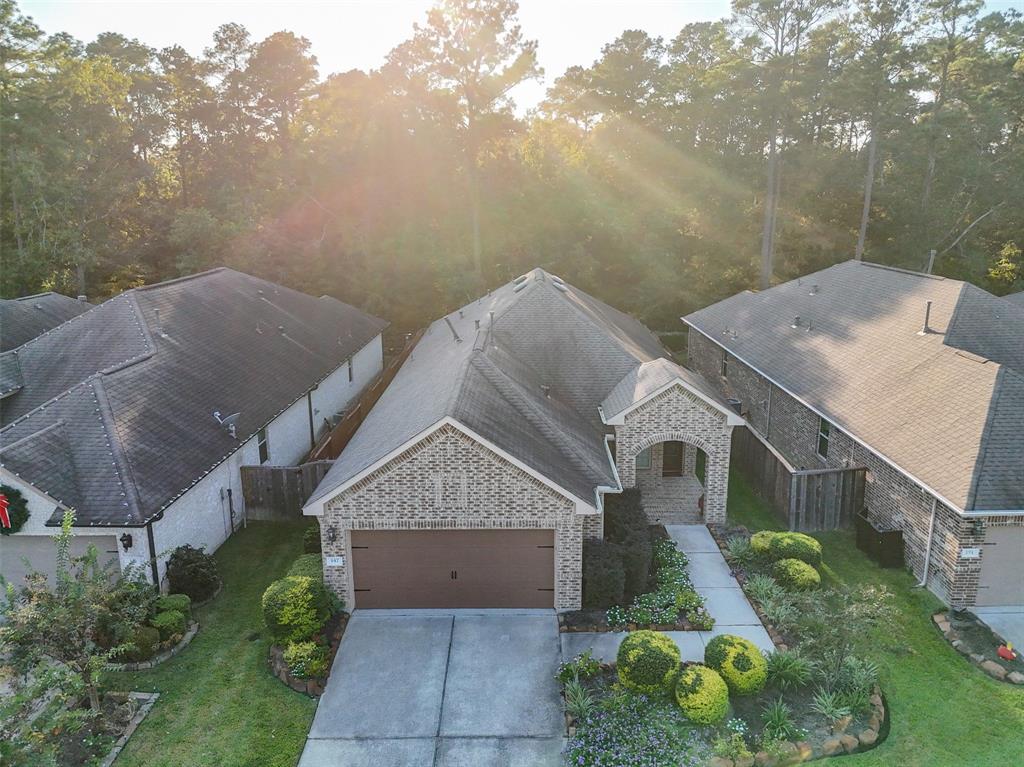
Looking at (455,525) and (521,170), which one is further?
(521,170)

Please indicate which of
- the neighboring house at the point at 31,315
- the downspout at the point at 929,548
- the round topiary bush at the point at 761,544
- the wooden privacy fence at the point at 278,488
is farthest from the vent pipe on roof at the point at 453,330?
the neighboring house at the point at 31,315

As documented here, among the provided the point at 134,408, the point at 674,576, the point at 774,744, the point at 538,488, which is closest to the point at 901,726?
the point at 774,744

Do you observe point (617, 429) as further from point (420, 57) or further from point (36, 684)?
point (420, 57)

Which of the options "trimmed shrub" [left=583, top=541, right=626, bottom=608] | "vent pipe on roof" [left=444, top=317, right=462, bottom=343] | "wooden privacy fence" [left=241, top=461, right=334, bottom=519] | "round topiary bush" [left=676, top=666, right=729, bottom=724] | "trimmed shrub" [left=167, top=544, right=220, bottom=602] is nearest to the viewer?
"round topiary bush" [left=676, top=666, right=729, bottom=724]

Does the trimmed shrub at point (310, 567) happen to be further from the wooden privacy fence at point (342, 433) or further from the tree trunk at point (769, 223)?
the tree trunk at point (769, 223)

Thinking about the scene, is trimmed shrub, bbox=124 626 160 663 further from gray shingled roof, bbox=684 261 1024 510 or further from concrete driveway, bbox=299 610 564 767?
gray shingled roof, bbox=684 261 1024 510

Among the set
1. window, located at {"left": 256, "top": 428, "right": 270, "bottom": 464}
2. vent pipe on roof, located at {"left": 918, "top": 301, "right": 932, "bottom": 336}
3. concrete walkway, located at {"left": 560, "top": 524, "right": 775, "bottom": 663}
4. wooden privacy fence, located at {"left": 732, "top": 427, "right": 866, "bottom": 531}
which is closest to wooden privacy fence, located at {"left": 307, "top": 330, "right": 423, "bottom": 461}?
window, located at {"left": 256, "top": 428, "right": 270, "bottom": 464}
